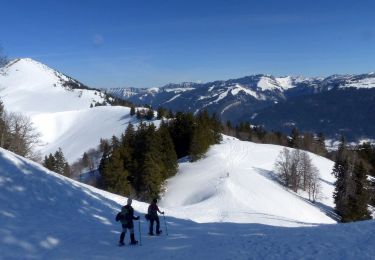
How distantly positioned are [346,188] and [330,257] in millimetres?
52924

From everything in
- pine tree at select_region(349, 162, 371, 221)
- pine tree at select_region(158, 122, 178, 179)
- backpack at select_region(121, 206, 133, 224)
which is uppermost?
backpack at select_region(121, 206, 133, 224)

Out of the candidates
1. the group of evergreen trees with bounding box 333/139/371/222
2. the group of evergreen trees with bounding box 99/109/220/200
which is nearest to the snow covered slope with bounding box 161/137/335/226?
the group of evergreen trees with bounding box 99/109/220/200

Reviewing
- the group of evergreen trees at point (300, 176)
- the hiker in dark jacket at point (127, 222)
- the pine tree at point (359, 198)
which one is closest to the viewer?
the hiker in dark jacket at point (127, 222)

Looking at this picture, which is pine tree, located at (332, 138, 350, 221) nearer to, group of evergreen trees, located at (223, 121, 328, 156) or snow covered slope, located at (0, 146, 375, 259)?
snow covered slope, located at (0, 146, 375, 259)

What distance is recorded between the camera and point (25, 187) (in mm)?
27156

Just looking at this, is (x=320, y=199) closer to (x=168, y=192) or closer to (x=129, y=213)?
(x=168, y=192)

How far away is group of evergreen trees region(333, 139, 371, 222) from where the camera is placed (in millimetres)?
57875

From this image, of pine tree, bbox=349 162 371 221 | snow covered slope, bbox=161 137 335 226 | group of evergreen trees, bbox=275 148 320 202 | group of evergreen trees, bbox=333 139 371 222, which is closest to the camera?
snow covered slope, bbox=161 137 335 226

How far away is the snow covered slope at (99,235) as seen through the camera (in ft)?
56.3

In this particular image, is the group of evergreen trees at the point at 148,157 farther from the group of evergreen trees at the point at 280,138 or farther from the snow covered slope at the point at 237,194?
the group of evergreen trees at the point at 280,138

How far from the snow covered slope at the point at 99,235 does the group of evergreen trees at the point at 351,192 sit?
36.9 meters

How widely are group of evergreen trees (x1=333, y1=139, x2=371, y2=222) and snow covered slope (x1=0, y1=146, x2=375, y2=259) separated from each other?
121ft

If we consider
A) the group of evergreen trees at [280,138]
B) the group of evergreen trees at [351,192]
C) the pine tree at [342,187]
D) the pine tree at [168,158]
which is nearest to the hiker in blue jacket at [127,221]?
the group of evergreen trees at [351,192]

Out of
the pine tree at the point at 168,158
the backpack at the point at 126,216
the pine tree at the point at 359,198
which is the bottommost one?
the pine tree at the point at 359,198
